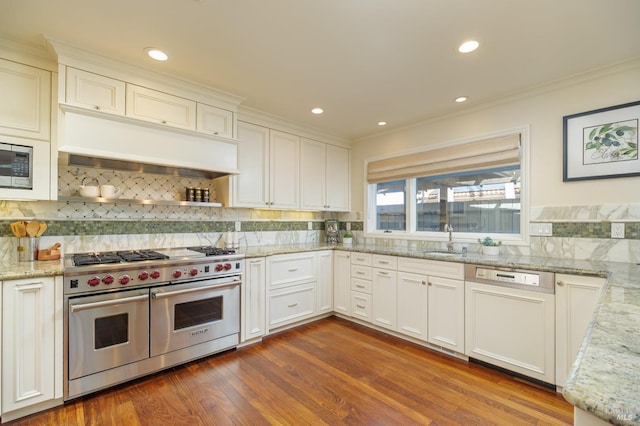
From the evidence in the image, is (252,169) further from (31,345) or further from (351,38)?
(31,345)

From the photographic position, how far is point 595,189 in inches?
97.4

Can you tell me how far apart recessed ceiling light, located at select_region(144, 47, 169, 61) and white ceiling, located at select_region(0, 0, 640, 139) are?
5cm

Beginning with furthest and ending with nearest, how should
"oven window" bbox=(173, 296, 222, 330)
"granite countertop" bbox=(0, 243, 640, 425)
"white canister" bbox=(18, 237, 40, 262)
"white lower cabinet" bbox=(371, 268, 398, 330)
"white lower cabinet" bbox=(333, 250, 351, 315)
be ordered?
1. "white lower cabinet" bbox=(333, 250, 351, 315)
2. "white lower cabinet" bbox=(371, 268, 398, 330)
3. "oven window" bbox=(173, 296, 222, 330)
4. "white canister" bbox=(18, 237, 40, 262)
5. "granite countertop" bbox=(0, 243, 640, 425)

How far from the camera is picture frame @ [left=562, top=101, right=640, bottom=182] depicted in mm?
2332

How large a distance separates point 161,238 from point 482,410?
3.01m

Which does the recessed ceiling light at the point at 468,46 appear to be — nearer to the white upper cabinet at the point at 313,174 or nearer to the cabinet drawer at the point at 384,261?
the cabinet drawer at the point at 384,261

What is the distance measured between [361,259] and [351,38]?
2.32m

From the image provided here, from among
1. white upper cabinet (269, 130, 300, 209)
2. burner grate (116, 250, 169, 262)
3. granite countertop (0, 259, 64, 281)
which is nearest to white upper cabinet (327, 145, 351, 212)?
white upper cabinet (269, 130, 300, 209)

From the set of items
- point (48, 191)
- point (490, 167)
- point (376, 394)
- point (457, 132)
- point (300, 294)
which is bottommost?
point (376, 394)

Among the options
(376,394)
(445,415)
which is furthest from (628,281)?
(376,394)

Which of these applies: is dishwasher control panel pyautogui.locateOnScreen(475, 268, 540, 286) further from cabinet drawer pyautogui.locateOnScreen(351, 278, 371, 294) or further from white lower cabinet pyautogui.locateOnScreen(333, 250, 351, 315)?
white lower cabinet pyautogui.locateOnScreen(333, 250, 351, 315)

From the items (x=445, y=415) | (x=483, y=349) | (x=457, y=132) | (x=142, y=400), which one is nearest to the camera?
(x=445, y=415)

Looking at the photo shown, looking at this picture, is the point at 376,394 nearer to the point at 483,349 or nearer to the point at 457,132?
the point at 483,349

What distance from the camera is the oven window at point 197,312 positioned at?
8.31ft
